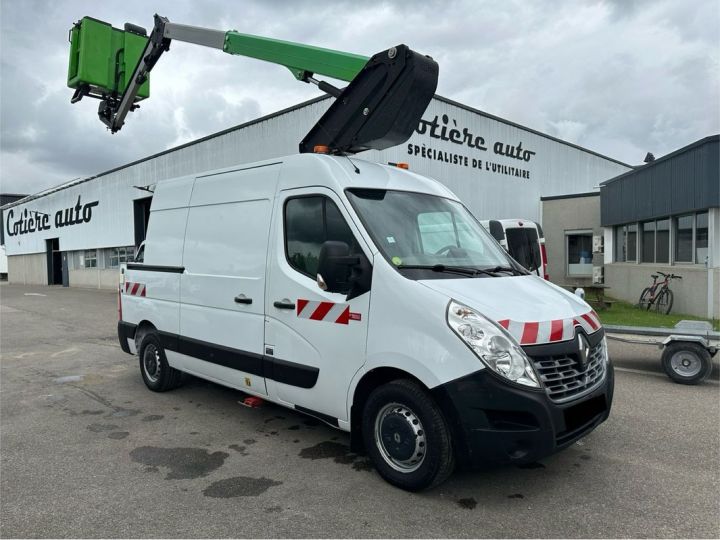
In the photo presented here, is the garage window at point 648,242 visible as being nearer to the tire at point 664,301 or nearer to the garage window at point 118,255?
the tire at point 664,301

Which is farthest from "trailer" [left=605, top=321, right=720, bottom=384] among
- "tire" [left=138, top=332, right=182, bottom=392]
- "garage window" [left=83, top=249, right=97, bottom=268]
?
"garage window" [left=83, top=249, right=97, bottom=268]

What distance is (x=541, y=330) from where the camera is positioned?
3.27m

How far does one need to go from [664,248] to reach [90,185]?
33.0m

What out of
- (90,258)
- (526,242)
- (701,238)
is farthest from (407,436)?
(90,258)

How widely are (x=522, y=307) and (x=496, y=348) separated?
454 millimetres

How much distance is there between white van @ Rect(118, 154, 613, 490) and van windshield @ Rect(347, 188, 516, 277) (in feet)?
0.04

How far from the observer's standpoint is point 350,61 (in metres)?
6.38

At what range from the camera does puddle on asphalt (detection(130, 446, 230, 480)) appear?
3.87 meters

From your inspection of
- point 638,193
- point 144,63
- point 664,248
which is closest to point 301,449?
point 144,63

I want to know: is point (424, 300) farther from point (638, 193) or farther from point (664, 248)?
point (638, 193)

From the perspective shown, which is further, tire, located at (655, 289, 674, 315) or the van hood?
tire, located at (655, 289, 674, 315)

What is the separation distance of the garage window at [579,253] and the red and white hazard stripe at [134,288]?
19.7m

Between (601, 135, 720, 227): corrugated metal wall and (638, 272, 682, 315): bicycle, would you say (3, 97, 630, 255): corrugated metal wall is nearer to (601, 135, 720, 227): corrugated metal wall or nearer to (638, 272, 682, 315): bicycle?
(601, 135, 720, 227): corrugated metal wall

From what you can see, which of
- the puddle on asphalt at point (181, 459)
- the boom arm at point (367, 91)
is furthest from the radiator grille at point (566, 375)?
the boom arm at point (367, 91)
